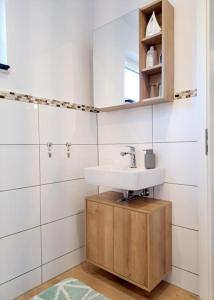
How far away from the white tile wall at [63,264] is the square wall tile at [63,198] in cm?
34

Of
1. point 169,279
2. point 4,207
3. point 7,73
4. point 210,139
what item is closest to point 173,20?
point 210,139

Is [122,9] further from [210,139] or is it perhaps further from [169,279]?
[169,279]

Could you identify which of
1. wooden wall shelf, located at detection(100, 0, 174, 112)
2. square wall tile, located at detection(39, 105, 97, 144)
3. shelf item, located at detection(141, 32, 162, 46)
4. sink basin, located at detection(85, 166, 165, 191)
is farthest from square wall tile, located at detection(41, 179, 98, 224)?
shelf item, located at detection(141, 32, 162, 46)

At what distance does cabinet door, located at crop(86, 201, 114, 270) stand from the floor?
142 millimetres

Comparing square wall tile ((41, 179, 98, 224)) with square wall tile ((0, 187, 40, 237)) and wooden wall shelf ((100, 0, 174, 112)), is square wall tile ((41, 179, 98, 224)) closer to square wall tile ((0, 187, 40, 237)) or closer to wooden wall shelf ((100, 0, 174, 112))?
square wall tile ((0, 187, 40, 237))

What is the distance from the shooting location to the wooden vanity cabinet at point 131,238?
56.3 inches

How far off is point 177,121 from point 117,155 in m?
0.62

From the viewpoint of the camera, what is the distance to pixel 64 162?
1831 mm

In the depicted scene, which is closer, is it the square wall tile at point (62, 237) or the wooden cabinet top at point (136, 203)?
the wooden cabinet top at point (136, 203)

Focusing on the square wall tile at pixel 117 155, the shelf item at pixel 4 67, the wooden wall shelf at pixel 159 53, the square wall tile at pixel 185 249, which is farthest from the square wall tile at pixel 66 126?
the square wall tile at pixel 185 249

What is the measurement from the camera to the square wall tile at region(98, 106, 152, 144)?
69.9 inches

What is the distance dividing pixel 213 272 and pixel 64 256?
1.12m

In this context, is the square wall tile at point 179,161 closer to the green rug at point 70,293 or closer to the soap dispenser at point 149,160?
the soap dispenser at point 149,160

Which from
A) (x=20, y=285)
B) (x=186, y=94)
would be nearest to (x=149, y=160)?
(x=186, y=94)
